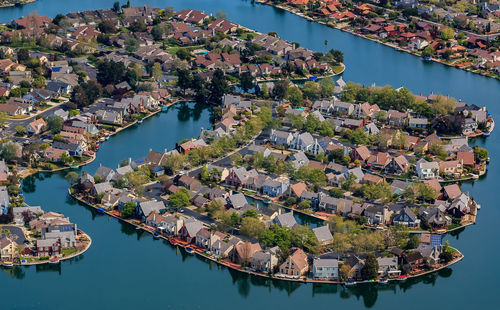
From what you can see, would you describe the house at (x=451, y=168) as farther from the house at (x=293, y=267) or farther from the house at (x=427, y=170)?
the house at (x=293, y=267)

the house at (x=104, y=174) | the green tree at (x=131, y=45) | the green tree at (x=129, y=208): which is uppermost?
the green tree at (x=131, y=45)

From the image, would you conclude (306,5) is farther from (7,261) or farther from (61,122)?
(7,261)

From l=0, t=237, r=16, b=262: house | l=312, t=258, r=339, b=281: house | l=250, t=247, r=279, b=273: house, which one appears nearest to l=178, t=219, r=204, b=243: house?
l=250, t=247, r=279, b=273: house

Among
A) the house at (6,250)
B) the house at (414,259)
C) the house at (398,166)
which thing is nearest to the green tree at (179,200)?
the house at (6,250)

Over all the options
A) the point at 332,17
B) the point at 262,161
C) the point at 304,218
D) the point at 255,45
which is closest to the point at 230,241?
the point at 304,218

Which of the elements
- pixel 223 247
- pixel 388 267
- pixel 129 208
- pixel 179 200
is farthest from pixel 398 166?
pixel 129 208

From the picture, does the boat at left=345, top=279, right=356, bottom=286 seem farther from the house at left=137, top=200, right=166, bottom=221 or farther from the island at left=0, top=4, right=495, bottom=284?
the house at left=137, top=200, right=166, bottom=221
